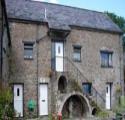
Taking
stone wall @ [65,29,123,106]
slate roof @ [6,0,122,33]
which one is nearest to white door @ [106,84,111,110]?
stone wall @ [65,29,123,106]

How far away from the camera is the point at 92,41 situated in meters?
Result: 34.6

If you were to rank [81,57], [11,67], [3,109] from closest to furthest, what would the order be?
[3,109]
[11,67]
[81,57]

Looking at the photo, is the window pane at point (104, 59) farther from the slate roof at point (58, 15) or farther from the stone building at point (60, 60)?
the slate roof at point (58, 15)

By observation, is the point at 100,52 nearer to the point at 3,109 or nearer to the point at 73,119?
the point at 73,119

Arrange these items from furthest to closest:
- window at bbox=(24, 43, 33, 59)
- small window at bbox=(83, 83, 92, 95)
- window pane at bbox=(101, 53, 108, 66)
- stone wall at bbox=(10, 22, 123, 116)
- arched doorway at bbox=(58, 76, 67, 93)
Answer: window pane at bbox=(101, 53, 108, 66), small window at bbox=(83, 83, 92, 95), arched doorway at bbox=(58, 76, 67, 93), window at bbox=(24, 43, 33, 59), stone wall at bbox=(10, 22, 123, 116)

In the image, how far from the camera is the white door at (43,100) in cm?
3042

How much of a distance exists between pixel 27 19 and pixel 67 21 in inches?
183

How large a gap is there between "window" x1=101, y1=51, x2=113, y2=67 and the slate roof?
230cm

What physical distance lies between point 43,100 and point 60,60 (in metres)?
3.80

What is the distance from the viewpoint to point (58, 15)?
1334 inches

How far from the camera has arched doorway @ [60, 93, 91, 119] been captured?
30587mm

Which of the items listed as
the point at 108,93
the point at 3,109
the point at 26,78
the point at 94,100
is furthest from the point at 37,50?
the point at 3,109

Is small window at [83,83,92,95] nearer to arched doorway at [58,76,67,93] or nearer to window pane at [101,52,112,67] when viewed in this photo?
window pane at [101,52,112,67]

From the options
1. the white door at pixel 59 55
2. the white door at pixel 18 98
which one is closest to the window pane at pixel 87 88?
the white door at pixel 59 55
